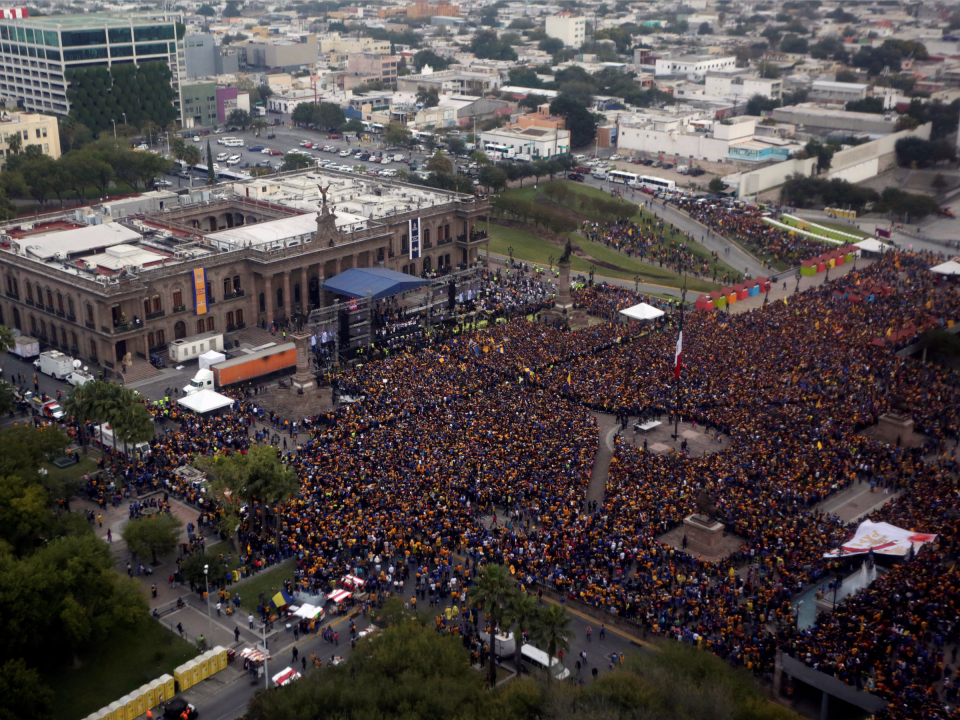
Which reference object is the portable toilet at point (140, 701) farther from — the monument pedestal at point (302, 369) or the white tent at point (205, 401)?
the monument pedestal at point (302, 369)

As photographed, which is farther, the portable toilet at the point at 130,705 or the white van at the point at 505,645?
the white van at the point at 505,645

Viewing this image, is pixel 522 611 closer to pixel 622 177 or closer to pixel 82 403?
pixel 82 403

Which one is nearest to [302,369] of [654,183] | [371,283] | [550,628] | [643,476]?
[371,283]

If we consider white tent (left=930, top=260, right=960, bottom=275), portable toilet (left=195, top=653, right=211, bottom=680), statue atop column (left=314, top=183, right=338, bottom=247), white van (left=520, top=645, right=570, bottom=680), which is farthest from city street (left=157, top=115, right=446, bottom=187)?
white van (left=520, top=645, right=570, bottom=680)

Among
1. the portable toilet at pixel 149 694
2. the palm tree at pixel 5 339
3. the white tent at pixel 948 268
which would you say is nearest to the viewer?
the portable toilet at pixel 149 694

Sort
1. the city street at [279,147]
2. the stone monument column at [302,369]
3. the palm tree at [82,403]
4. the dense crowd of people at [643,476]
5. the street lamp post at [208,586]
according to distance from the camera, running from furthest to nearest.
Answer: the city street at [279,147] → the stone monument column at [302,369] → the palm tree at [82,403] → the street lamp post at [208,586] → the dense crowd of people at [643,476]

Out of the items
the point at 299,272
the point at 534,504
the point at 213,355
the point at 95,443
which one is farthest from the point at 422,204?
the point at 534,504

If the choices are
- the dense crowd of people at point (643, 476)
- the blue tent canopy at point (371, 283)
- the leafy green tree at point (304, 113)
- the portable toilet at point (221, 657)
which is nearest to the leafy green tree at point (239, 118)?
the leafy green tree at point (304, 113)
